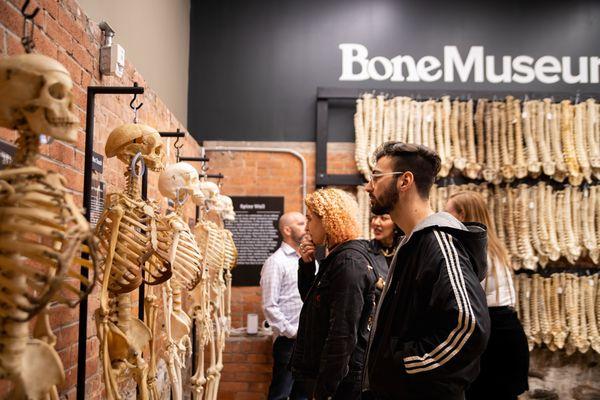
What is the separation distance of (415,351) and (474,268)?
17.7 inches

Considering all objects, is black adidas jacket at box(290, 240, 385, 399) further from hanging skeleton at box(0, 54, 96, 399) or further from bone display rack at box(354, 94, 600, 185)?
bone display rack at box(354, 94, 600, 185)

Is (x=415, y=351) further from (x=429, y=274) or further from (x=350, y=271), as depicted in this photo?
(x=350, y=271)

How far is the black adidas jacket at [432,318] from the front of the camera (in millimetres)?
1993

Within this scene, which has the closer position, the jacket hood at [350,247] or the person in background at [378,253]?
the jacket hood at [350,247]

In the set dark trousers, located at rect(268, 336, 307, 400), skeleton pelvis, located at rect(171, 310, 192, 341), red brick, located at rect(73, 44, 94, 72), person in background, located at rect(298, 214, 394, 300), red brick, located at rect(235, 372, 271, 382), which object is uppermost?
red brick, located at rect(73, 44, 94, 72)

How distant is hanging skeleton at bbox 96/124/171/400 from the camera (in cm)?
204

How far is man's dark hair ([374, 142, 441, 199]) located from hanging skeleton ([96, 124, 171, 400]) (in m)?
0.98

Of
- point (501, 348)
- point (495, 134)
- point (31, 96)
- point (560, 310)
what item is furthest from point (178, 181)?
point (560, 310)

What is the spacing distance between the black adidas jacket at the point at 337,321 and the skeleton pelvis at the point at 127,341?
929 millimetres

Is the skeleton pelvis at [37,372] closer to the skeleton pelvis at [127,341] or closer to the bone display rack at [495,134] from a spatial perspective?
the skeleton pelvis at [127,341]

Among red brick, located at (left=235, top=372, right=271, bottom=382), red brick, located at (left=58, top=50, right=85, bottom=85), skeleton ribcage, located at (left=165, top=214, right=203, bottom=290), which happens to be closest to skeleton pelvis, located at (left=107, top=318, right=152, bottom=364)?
skeleton ribcage, located at (left=165, top=214, right=203, bottom=290)

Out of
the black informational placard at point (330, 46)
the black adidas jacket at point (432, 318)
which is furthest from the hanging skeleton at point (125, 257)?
the black informational placard at point (330, 46)

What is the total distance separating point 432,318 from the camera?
2.08 meters

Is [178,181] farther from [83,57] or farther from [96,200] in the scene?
[83,57]
